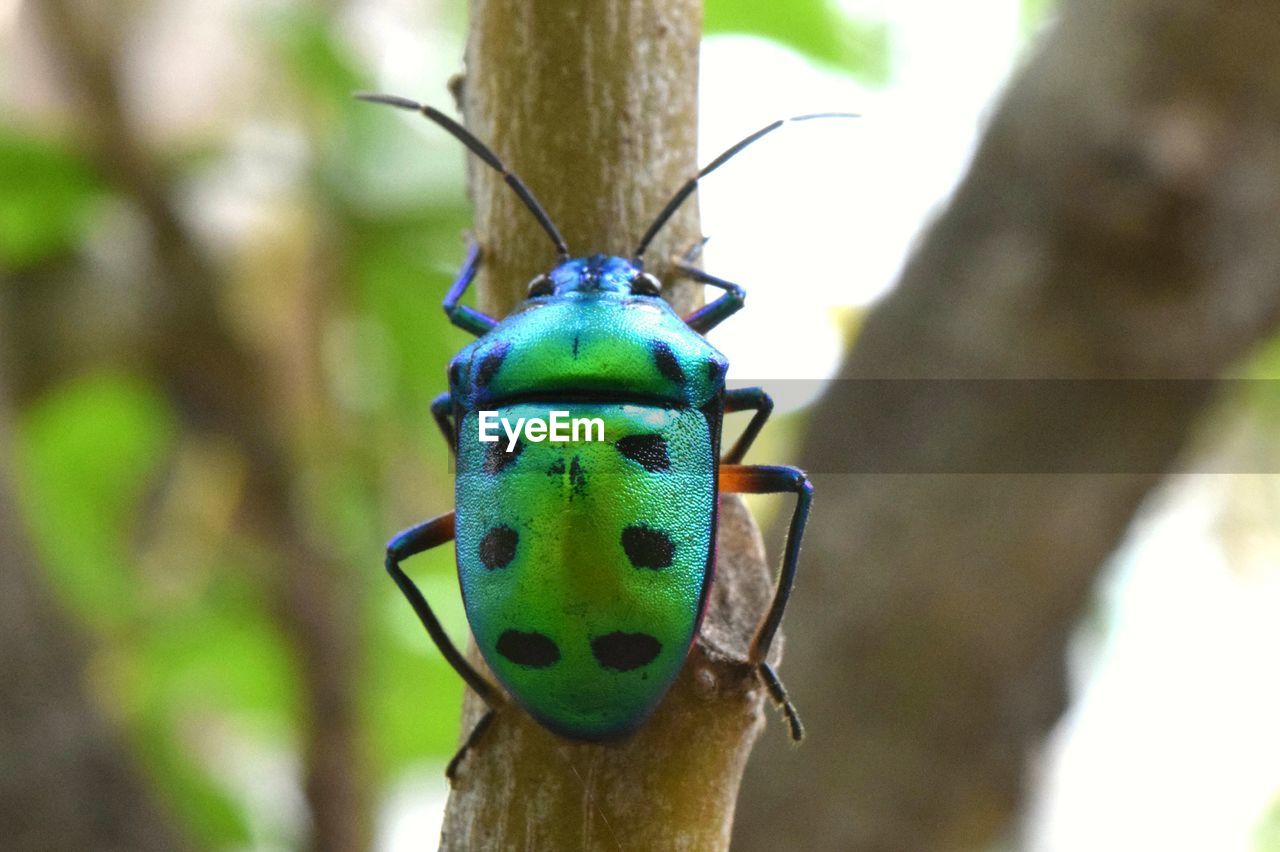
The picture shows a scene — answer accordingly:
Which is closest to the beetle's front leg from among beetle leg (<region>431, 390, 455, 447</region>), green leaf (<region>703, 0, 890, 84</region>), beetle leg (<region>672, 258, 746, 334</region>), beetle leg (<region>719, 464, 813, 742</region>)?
beetle leg (<region>672, 258, 746, 334</region>)

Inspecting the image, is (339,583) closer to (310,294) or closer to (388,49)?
(310,294)

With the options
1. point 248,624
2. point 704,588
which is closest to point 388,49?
point 248,624

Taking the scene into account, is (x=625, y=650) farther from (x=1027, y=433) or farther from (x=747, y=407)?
(x=1027, y=433)

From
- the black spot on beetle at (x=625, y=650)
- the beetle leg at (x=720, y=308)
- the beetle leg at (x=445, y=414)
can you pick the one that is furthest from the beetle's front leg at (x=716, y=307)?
the black spot on beetle at (x=625, y=650)

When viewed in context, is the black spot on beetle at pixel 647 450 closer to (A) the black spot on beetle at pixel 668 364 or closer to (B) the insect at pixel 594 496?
(B) the insect at pixel 594 496

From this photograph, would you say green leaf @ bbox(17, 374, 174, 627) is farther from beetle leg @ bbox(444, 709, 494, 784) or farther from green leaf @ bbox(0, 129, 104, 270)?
beetle leg @ bbox(444, 709, 494, 784)

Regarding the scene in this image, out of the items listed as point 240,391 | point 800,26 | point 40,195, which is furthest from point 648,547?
point 40,195
